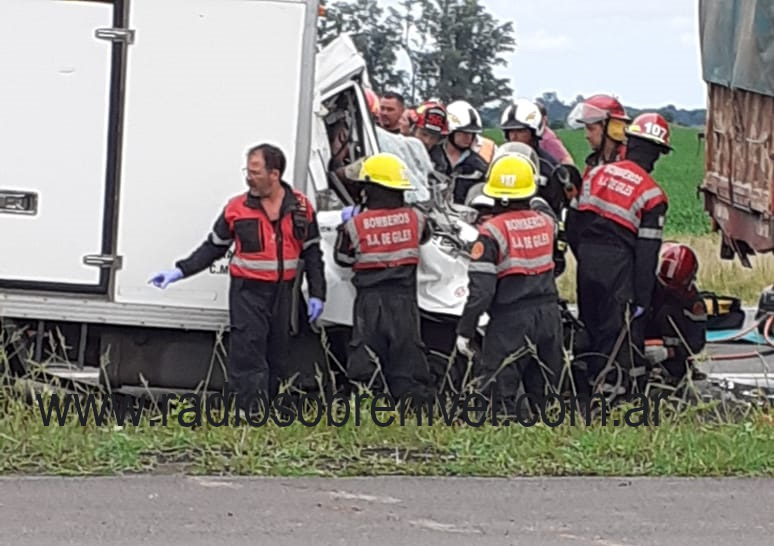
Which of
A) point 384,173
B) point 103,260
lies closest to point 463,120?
point 384,173

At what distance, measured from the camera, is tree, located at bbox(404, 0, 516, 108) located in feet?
96.3

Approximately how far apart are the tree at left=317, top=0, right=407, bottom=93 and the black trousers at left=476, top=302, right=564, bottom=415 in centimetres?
1130

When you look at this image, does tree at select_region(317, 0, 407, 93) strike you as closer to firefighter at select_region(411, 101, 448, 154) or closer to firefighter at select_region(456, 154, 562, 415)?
firefighter at select_region(411, 101, 448, 154)

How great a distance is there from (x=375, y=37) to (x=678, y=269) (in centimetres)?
1570

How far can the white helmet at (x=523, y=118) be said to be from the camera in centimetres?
1106

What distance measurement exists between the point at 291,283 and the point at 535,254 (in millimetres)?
1310

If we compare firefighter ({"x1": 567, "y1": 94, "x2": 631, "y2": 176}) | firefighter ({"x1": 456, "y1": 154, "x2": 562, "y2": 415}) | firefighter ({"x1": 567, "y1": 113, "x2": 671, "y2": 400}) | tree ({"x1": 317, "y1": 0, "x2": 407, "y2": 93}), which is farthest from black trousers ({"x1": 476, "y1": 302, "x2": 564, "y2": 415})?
tree ({"x1": 317, "y1": 0, "x2": 407, "y2": 93})

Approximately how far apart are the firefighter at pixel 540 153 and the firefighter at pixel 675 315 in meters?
0.65

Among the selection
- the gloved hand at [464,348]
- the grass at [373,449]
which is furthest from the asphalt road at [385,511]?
the gloved hand at [464,348]

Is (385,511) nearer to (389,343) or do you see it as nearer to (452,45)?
(389,343)

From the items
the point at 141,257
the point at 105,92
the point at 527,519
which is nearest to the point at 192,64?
the point at 105,92

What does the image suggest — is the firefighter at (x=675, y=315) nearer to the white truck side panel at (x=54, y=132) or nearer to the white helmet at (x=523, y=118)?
the white helmet at (x=523, y=118)

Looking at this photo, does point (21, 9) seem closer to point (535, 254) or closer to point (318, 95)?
point (318, 95)

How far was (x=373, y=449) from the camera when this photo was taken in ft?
25.9
